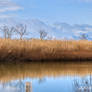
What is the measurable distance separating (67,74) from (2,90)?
5449 millimetres

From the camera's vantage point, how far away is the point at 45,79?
13.9m

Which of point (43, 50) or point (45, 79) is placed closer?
point (45, 79)

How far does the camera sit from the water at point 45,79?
432 inches

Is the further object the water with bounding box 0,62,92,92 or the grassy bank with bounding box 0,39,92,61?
the grassy bank with bounding box 0,39,92,61

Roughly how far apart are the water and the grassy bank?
1.38 metres

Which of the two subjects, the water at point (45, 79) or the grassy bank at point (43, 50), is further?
the grassy bank at point (43, 50)

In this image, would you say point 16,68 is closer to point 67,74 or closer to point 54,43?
point 67,74

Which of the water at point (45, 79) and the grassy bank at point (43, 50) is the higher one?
the grassy bank at point (43, 50)

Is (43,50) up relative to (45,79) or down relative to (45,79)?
up

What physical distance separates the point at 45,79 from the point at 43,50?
7950 millimetres

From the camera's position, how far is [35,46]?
22.0m

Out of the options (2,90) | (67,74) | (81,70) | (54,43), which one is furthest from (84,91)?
(54,43)

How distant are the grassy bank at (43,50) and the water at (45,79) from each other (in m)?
1.38

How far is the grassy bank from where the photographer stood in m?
20.9
